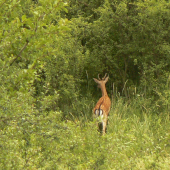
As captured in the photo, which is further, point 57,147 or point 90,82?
point 90,82

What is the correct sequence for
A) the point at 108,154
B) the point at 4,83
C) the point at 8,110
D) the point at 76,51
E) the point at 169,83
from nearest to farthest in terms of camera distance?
the point at 8,110
the point at 4,83
the point at 108,154
the point at 169,83
the point at 76,51

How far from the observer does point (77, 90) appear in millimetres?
10625

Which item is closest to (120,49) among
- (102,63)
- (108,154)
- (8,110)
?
(102,63)

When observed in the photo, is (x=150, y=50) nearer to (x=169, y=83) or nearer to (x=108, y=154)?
(x=169, y=83)

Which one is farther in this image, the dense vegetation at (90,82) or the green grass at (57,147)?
the dense vegetation at (90,82)

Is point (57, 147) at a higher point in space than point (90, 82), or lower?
higher

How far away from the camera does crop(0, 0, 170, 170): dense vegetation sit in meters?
4.50

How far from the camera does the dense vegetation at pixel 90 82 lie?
14.8ft

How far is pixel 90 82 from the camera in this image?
11.2m

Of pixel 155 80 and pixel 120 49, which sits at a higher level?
pixel 120 49

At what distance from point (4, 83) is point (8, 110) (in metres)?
0.51

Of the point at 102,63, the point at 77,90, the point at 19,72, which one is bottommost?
the point at 77,90

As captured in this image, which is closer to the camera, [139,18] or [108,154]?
[108,154]

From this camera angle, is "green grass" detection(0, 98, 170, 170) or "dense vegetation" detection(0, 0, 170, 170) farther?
"dense vegetation" detection(0, 0, 170, 170)
